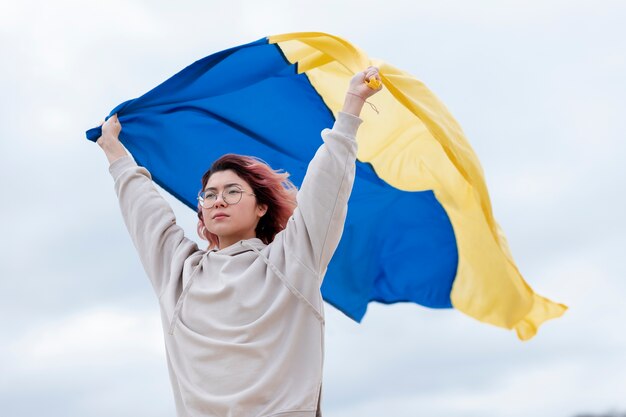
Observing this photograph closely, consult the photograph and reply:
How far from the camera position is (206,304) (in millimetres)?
4227

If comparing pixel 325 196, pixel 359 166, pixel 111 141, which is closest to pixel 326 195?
pixel 325 196

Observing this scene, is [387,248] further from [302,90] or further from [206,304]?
[206,304]

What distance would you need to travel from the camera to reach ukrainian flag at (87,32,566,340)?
5359 mm

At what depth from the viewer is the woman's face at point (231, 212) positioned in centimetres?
445

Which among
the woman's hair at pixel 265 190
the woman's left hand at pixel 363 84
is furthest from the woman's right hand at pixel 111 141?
the woman's left hand at pixel 363 84

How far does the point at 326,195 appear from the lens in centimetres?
418

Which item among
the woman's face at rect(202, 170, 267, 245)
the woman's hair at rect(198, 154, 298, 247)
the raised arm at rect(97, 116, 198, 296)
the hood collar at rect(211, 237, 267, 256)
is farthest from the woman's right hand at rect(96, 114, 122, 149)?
the hood collar at rect(211, 237, 267, 256)

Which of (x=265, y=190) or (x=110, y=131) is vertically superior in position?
(x=110, y=131)

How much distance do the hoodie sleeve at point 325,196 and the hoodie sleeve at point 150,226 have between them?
67cm

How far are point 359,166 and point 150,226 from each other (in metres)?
1.68

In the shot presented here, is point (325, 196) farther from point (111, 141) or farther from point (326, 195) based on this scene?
point (111, 141)

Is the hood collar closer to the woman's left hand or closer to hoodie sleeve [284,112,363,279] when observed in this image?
hoodie sleeve [284,112,363,279]

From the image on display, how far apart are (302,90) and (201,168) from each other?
792 millimetres

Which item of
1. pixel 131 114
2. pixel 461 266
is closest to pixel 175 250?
pixel 131 114
